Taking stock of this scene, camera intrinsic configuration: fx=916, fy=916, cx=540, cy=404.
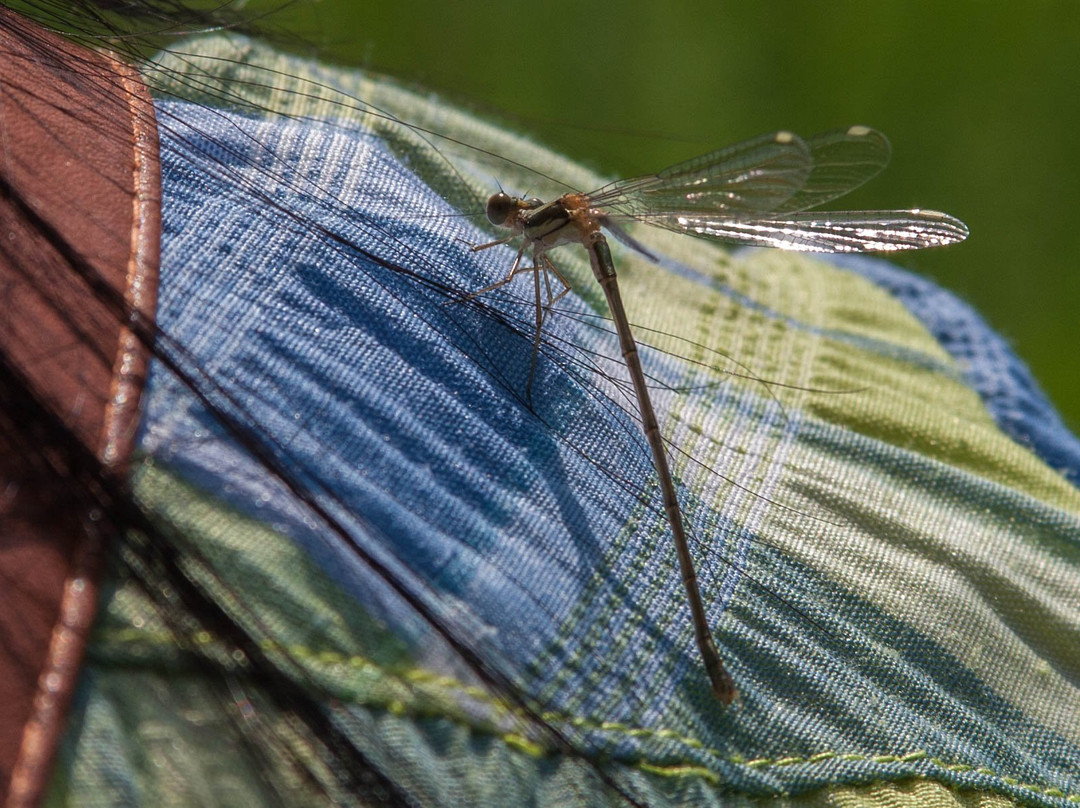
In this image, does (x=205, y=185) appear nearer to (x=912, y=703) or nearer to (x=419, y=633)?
(x=419, y=633)

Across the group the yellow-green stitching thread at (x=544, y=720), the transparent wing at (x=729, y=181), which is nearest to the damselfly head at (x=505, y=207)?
the transparent wing at (x=729, y=181)

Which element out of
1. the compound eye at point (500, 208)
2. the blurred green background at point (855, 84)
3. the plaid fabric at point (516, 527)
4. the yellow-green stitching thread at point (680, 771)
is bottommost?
the yellow-green stitching thread at point (680, 771)

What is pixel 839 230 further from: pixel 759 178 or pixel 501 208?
pixel 501 208

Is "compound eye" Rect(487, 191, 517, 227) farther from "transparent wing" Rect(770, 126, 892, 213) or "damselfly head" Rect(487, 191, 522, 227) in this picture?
"transparent wing" Rect(770, 126, 892, 213)

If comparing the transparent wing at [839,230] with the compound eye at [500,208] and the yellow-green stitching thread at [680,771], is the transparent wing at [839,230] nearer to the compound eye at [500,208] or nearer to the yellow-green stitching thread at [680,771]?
the compound eye at [500,208]

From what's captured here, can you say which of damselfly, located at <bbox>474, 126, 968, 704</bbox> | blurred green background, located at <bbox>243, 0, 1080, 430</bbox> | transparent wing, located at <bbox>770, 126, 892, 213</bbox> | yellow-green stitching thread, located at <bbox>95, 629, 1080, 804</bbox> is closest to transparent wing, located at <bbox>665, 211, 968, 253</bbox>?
damselfly, located at <bbox>474, 126, 968, 704</bbox>

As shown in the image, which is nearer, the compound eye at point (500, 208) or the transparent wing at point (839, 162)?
the compound eye at point (500, 208)

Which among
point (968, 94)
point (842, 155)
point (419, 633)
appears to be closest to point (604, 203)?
point (842, 155)

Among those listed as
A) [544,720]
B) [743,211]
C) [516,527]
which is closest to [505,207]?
[743,211]
